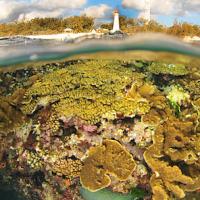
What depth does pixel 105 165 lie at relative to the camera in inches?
327

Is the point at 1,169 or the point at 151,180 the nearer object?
the point at 151,180

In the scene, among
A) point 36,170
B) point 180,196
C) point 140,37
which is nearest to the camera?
point 180,196

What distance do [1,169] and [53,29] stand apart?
3.65 metres

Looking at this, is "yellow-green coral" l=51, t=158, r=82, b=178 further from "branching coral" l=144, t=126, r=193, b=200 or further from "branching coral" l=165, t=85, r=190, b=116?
"branching coral" l=165, t=85, r=190, b=116

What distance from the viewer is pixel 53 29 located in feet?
36.3

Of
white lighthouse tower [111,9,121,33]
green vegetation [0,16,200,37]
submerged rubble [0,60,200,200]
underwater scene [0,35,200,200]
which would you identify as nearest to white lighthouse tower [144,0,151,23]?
green vegetation [0,16,200,37]

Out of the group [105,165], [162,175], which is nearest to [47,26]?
[105,165]

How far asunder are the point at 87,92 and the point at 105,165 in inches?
57.5

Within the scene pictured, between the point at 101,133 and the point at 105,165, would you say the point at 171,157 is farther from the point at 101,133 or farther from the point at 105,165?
the point at 101,133

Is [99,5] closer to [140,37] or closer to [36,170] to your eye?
[140,37]

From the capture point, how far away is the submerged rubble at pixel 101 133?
27.3ft

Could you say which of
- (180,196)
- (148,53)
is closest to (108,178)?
(180,196)

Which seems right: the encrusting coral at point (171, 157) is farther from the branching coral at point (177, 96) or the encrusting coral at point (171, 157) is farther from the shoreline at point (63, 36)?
the shoreline at point (63, 36)

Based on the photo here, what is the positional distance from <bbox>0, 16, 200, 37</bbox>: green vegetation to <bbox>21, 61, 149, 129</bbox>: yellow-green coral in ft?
4.70
